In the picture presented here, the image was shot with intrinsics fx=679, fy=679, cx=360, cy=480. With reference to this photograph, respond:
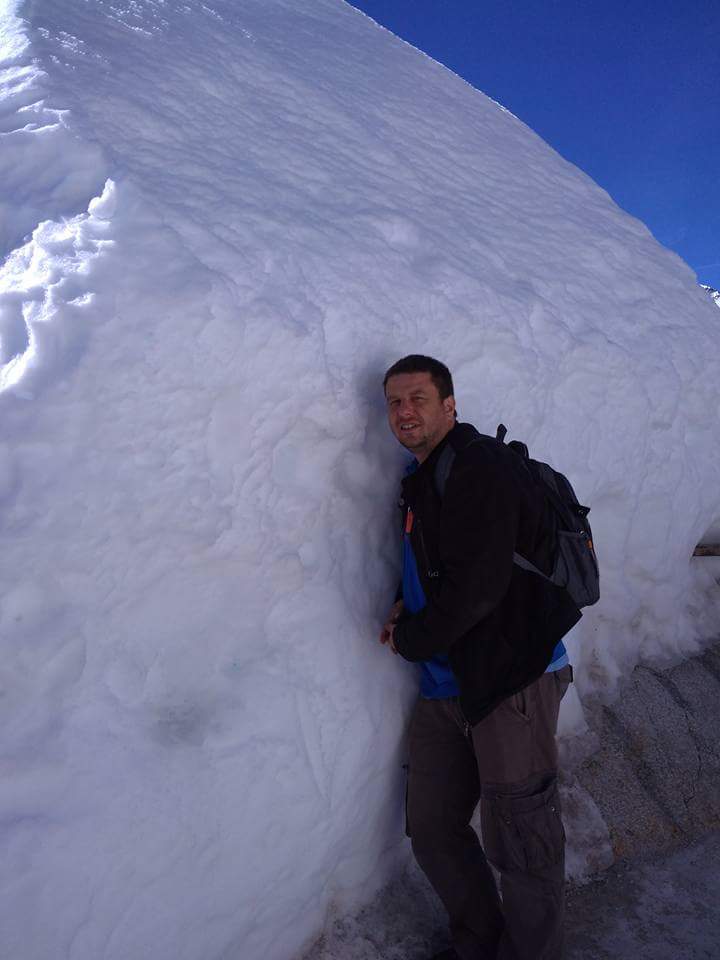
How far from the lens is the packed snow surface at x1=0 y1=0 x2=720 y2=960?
2.00m

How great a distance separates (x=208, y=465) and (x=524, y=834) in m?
1.68

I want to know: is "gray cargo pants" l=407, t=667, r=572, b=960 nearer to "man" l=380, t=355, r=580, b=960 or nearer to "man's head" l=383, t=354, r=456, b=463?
"man" l=380, t=355, r=580, b=960

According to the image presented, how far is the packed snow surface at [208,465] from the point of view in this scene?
200 cm

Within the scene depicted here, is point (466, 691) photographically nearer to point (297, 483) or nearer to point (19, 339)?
point (297, 483)

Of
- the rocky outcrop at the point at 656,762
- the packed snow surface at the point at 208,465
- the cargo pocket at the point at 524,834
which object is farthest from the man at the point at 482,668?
the rocky outcrop at the point at 656,762

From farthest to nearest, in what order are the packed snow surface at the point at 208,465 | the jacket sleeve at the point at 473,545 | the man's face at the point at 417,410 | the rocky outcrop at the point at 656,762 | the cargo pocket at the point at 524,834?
the rocky outcrop at the point at 656,762, the man's face at the point at 417,410, the cargo pocket at the point at 524,834, the jacket sleeve at the point at 473,545, the packed snow surface at the point at 208,465

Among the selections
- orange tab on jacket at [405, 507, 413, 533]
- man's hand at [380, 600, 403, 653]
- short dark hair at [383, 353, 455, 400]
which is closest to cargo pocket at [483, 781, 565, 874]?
man's hand at [380, 600, 403, 653]

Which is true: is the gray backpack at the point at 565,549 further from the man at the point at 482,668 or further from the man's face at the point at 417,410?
the man's face at the point at 417,410

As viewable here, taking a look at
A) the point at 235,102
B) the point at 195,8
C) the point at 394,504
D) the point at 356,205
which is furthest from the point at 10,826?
the point at 195,8

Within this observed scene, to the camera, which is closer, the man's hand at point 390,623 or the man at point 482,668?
the man at point 482,668

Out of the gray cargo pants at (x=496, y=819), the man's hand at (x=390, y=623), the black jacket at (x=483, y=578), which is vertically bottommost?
the gray cargo pants at (x=496, y=819)

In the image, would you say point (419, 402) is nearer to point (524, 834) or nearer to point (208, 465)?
point (208, 465)

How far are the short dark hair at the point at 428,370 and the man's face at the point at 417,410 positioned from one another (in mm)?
17

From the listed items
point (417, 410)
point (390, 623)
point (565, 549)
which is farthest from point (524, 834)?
point (417, 410)
